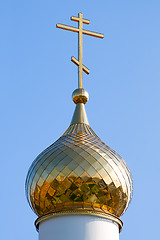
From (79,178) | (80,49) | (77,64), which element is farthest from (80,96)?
(79,178)

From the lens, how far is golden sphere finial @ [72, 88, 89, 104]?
11.8 m

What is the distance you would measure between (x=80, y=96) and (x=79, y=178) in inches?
77.8

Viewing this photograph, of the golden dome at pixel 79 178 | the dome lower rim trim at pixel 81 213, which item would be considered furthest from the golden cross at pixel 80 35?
the dome lower rim trim at pixel 81 213

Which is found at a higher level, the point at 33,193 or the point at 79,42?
the point at 79,42

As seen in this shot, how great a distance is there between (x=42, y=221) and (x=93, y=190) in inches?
40.2

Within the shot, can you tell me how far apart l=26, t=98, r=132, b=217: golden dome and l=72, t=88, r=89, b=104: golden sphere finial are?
728 millimetres

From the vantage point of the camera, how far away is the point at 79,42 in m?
12.3

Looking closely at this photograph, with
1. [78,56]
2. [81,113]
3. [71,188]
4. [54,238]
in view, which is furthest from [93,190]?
[78,56]

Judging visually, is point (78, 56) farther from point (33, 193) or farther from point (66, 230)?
point (66, 230)

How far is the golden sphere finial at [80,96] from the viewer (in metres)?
11.8

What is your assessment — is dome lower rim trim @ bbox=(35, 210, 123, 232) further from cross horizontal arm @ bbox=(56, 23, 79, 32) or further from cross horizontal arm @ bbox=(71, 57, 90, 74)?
cross horizontal arm @ bbox=(56, 23, 79, 32)

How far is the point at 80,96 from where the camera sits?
11758 mm

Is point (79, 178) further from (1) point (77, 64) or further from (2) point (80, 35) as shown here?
(2) point (80, 35)

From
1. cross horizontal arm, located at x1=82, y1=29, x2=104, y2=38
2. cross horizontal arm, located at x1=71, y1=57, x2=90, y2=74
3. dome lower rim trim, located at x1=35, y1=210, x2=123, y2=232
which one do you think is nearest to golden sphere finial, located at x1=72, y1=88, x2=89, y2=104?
cross horizontal arm, located at x1=71, y1=57, x2=90, y2=74
